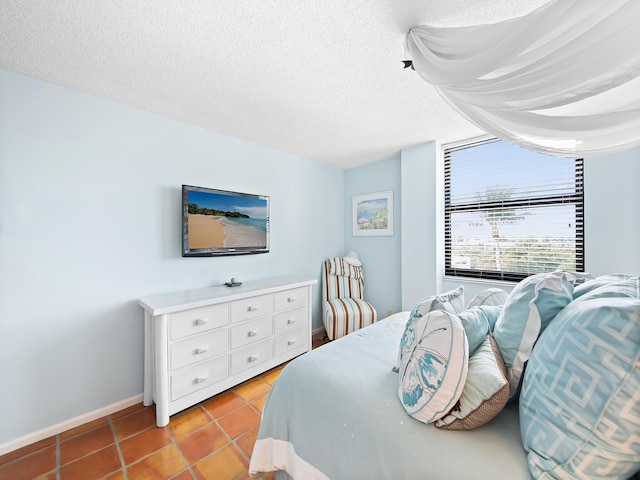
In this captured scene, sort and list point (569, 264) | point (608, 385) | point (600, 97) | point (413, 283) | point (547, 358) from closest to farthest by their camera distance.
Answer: point (608, 385) → point (547, 358) → point (600, 97) → point (569, 264) → point (413, 283)

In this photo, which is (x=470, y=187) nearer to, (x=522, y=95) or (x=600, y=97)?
(x=600, y=97)

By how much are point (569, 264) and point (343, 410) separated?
8.04 feet

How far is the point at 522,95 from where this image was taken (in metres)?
1.05

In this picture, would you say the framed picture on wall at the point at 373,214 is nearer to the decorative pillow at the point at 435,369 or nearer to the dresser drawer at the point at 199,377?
the dresser drawer at the point at 199,377

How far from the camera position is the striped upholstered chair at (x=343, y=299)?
10.2ft

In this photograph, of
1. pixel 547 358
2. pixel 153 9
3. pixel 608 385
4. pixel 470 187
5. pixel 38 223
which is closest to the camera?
pixel 608 385

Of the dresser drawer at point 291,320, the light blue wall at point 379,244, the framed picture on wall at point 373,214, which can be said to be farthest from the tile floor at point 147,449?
the framed picture on wall at point 373,214

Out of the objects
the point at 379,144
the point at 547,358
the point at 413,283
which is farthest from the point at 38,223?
the point at 413,283

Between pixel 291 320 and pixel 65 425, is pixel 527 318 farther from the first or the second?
pixel 65 425

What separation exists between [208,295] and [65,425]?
1225mm

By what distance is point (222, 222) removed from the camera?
2516 millimetres

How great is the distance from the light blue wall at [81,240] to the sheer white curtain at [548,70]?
211 centimetres

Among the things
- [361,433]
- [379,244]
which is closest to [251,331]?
[361,433]

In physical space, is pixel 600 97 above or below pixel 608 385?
above
